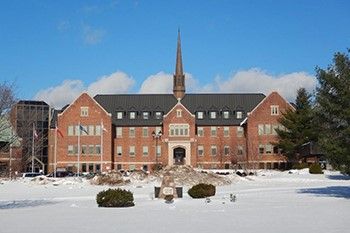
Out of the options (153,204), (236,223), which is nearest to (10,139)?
(153,204)

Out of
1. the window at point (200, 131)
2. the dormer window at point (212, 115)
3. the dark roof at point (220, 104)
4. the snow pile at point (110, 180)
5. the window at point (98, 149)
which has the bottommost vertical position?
the snow pile at point (110, 180)

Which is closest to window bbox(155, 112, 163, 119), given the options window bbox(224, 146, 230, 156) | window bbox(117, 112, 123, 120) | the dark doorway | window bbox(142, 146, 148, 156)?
window bbox(142, 146, 148, 156)

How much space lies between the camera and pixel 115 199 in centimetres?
2598

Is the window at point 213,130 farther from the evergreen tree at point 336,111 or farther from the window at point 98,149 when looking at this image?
the evergreen tree at point 336,111

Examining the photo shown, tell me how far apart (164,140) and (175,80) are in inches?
677

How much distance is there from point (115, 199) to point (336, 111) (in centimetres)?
1395

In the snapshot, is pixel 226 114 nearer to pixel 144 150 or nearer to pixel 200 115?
pixel 200 115

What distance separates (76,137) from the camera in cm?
9156

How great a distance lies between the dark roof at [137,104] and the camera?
9531 centimetres

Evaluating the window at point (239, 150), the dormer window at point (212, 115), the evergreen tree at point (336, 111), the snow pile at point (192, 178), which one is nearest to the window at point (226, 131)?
the window at point (239, 150)

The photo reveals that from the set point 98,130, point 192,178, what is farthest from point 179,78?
point 192,178

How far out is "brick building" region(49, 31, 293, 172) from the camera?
91.1 m

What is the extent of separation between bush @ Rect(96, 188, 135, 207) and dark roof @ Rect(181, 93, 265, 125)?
6869cm

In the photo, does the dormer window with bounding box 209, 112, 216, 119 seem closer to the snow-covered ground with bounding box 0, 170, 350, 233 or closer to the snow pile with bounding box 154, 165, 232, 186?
the snow pile with bounding box 154, 165, 232, 186
